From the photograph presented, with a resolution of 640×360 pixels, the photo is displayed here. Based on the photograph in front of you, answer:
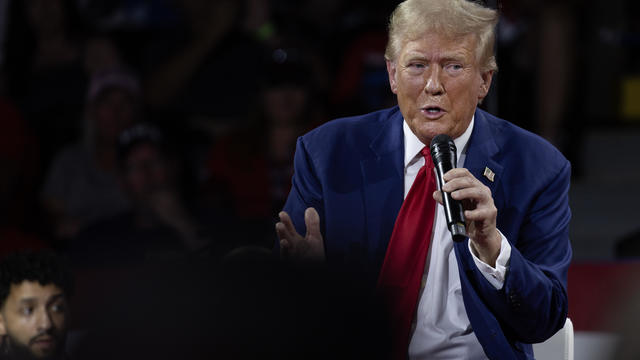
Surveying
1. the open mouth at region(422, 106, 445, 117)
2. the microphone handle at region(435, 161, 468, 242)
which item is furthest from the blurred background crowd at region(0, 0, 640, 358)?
the microphone handle at region(435, 161, 468, 242)

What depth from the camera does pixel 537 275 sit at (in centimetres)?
152

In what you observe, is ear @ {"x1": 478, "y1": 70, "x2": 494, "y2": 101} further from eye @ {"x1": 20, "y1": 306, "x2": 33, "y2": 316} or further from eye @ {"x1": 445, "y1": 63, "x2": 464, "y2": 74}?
eye @ {"x1": 20, "y1": 306, "x2": 33, "y2": 316}

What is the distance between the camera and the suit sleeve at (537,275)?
4.92 feet

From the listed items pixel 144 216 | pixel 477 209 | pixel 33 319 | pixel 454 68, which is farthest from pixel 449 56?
pixel 144 216

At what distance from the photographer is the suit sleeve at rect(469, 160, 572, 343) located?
1.50 metres

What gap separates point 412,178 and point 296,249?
29 centimetres

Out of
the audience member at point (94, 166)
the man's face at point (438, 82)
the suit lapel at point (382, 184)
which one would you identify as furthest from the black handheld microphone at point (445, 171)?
the audience member at point (94, 166)

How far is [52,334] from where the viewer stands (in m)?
2.31

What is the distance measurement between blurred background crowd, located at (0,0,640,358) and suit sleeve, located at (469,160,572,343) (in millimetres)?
1725

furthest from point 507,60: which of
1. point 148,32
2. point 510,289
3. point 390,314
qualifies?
point 390,314

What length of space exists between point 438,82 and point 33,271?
4.25 ft

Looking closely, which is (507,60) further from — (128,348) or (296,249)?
(128,348)

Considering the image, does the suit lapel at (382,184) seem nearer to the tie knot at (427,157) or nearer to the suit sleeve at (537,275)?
the tie knot at (427,157)

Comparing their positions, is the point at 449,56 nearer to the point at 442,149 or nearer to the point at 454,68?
the point at 454,68
